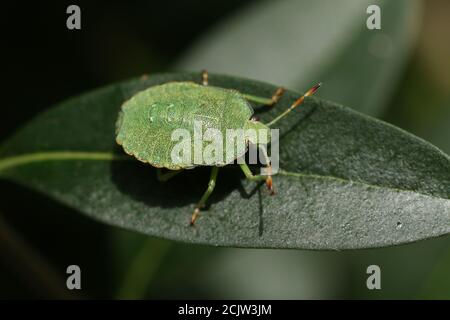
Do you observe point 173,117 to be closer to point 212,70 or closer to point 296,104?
point 296,104

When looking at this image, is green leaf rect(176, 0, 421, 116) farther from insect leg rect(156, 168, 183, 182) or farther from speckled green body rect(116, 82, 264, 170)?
insect leg rect(156, 168, 183, 182)

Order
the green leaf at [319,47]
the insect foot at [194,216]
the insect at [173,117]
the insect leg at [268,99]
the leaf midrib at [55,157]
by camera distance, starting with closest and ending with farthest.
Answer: the insect foot at [194,216], the insect leg at [268,99], the insect at [173,117], the leaf midrib at [55,157], the green leaf at [319,47]

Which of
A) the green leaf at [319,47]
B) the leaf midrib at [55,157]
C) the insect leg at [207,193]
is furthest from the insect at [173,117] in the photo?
the green leaf at [319,47]

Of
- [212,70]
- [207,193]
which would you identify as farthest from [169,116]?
[212,70]

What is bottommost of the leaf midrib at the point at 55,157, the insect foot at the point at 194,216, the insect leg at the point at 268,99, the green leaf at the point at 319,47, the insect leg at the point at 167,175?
the insect foot at the point at 194,216

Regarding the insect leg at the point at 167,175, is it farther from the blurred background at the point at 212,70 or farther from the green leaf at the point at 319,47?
the green leaf at the point at 319,47

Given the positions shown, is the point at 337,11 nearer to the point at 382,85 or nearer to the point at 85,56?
the point at 382,85
